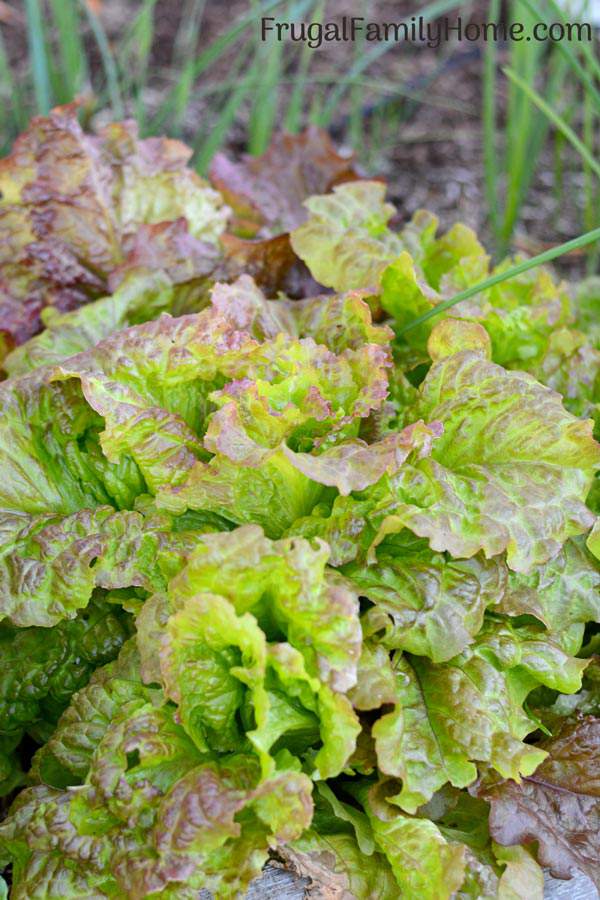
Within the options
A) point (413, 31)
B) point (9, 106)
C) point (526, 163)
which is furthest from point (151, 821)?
point (9, 106)

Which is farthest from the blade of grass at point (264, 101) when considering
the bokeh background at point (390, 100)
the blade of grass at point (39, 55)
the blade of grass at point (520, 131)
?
the blade of grass at point (520, 131)

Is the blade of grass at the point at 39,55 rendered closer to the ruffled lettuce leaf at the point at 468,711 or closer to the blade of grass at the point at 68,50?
the blade of grass at the point at 68,50

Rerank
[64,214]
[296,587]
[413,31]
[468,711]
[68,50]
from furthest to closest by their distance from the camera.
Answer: [68,50] < [413,31] < [64,214] < [468,711] < [296,587]

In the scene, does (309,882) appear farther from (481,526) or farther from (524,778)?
(481,526)

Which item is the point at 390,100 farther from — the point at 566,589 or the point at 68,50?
the point at 566,589

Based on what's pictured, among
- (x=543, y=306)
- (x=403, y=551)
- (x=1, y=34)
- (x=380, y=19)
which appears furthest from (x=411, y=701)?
(x=1, y=34)

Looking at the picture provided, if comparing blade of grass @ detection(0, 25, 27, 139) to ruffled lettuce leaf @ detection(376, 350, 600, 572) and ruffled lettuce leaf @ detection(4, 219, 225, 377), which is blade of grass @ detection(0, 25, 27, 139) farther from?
ruffled lettuce leaf @ detection(376, 350, 600, 572)
